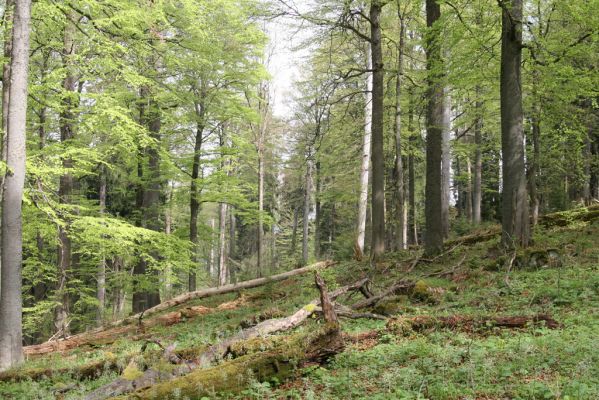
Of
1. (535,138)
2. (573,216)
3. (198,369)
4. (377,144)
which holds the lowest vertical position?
(198,369)

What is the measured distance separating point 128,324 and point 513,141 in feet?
41.0

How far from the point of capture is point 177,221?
106 ft

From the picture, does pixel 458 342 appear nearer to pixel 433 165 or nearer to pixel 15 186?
pixel 433 165

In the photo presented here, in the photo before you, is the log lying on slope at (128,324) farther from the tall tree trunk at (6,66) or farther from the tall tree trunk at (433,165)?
the tall tree trunk at (433,165)

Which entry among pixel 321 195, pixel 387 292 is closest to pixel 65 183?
pixel 387 292

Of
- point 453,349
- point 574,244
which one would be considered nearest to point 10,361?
point 453,349

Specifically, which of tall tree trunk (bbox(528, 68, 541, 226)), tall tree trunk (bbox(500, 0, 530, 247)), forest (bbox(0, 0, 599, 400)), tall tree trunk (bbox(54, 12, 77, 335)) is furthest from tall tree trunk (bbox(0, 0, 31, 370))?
tall tree trunk (bbox(528, 68, 541, 226))

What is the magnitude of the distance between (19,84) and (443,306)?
954 cm

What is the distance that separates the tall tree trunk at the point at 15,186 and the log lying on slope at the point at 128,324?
2.17 m

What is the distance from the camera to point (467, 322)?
6422 millimetres

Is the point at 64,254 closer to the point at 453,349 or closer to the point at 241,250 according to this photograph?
the point at 453,349

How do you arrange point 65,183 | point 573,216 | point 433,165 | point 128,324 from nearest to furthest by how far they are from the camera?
point 433,165 → point 573,216 → point 128,324 → point 65,183

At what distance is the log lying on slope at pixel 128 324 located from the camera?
36.9 ft

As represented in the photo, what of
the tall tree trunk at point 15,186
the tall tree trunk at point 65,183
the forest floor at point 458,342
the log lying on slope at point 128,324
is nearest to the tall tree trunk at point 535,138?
the forest floor at point 458,342
